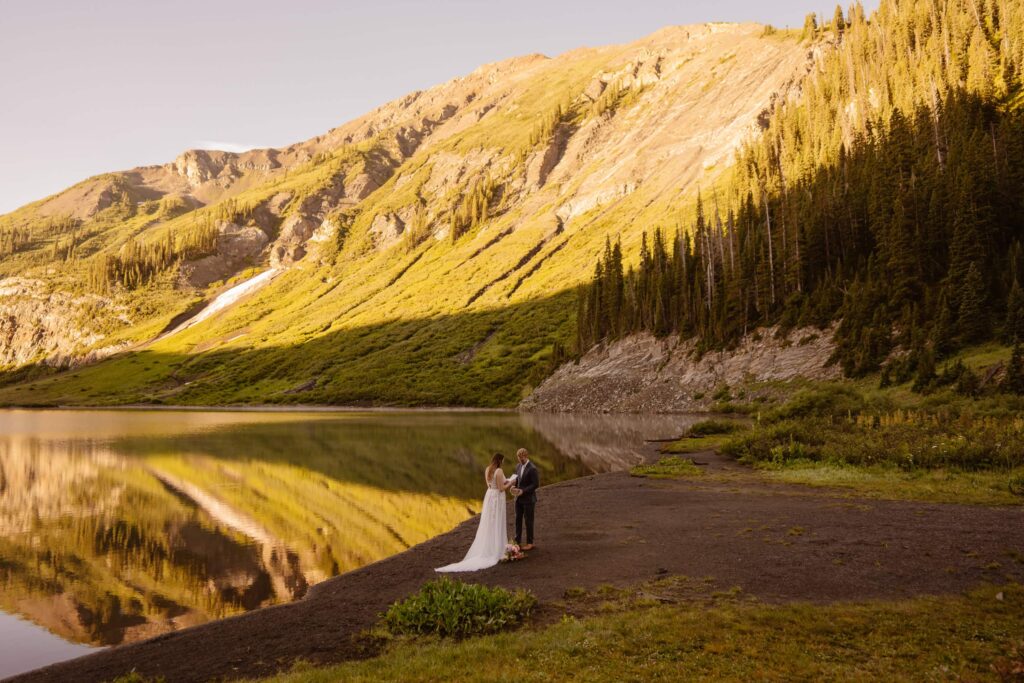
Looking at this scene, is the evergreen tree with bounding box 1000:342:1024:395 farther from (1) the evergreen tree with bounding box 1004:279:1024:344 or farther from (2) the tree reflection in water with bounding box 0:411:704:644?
(2) the tree reflection in water with bounding box 0:411:704:644

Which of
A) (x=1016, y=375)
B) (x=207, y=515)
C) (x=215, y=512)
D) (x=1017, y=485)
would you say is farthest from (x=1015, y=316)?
(x=207, y=515)

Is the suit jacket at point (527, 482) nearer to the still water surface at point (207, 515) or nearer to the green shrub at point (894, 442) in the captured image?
the still water surface at point (207, 515)

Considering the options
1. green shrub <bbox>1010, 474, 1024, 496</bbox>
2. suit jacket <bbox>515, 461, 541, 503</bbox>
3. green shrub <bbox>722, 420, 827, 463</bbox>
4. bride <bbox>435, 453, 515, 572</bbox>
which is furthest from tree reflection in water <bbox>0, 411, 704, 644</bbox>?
green shrub <bbox>1010, 474, 1024, 496</bbox>

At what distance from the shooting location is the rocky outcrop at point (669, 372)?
7506 cm

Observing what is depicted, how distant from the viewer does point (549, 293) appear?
525 feet

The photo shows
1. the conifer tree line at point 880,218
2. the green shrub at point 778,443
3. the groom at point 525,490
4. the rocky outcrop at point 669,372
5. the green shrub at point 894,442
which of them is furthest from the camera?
the rocky outcrop at point 669,372

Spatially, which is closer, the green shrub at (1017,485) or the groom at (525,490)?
the groom at (525,490)

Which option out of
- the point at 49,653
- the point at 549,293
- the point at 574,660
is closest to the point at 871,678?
the point at 574,660

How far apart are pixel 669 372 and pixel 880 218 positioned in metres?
33.5

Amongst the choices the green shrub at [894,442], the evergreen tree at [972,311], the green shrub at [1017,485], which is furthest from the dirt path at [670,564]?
the evergreen tree at [972,311]

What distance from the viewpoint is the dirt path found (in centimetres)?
1291

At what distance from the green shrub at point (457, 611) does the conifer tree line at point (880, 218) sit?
→ 5013 cm

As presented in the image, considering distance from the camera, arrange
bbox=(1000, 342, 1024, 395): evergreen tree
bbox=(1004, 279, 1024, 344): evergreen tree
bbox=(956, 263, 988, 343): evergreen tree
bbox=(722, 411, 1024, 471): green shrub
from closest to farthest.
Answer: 1. bbox=(722, 411, 1024, 471): green shrub
2. bbox=(1000, 342, 1024, 395): evergreen tree
3. bbox=(1004, 279, 1024, 344): evergreen tree
4. bbox=(956, 263, 988, 343): evergreen tree

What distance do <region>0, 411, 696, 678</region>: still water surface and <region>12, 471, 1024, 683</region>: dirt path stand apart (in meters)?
2.22
